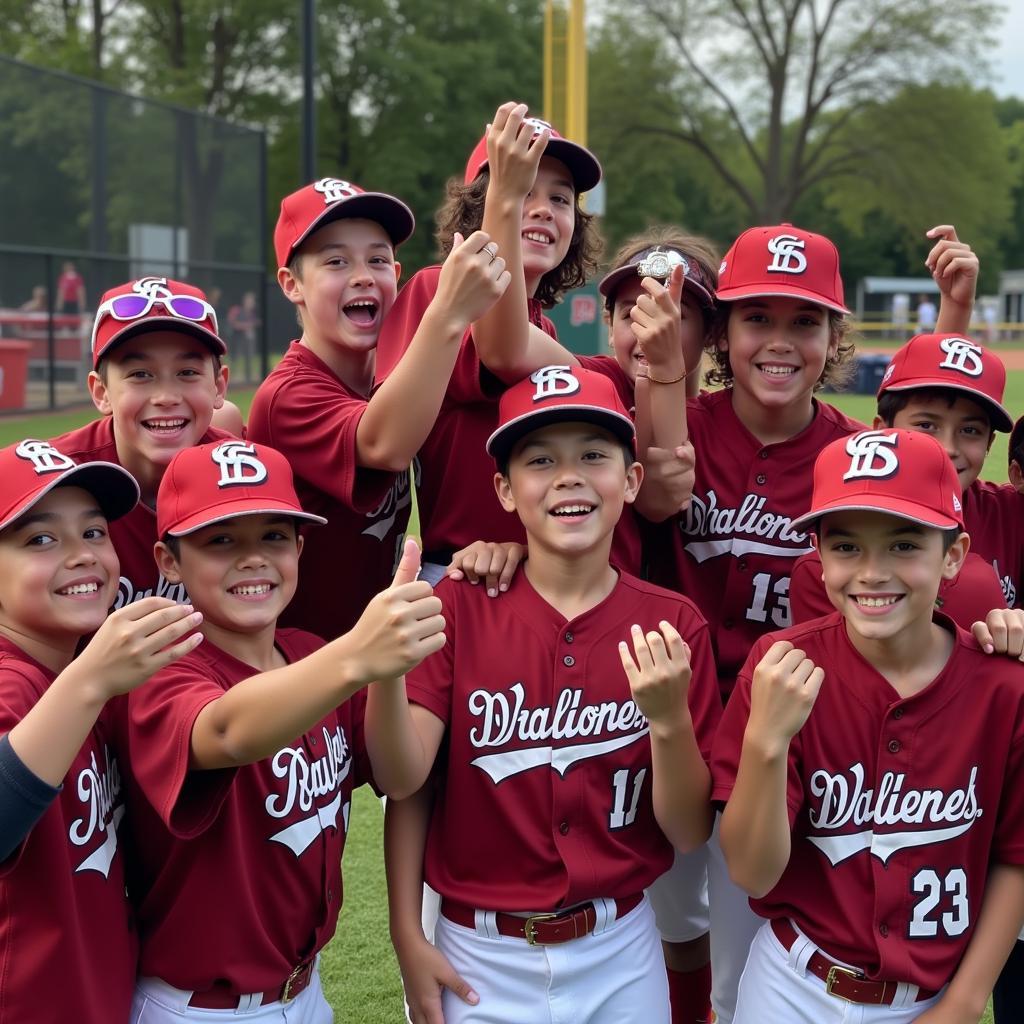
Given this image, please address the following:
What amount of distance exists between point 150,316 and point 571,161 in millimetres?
1060

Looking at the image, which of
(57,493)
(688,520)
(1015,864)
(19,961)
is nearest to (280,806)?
(19,961)

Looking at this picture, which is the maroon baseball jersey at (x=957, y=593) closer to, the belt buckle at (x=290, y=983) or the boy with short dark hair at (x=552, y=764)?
the boy with short dark hair at (x=552, y=764)

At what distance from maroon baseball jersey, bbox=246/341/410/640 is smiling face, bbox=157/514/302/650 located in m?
0.22

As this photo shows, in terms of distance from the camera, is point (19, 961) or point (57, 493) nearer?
point (19, 961)

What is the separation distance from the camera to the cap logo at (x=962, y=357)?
2.72 m

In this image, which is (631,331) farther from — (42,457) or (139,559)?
(42,457)

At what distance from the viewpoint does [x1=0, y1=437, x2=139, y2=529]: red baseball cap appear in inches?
84.0

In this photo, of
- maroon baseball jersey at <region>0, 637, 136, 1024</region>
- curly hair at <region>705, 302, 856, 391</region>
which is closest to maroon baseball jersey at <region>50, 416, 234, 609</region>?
maroon baseball jersey at <region>0, 637, 136, 1024</region>

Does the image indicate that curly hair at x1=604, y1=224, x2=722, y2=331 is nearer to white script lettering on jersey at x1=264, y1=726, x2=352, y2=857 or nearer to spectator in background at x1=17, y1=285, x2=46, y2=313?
white script lettering on jersey at x1=264, y1=726, x2=352, y2=857

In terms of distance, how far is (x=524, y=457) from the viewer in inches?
95.8

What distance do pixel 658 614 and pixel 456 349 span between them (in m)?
0.70

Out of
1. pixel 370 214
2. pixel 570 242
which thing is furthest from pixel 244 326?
pixel 370 214

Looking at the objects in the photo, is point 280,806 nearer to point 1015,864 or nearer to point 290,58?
point 1015,864

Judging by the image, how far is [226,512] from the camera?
221 centimetres
